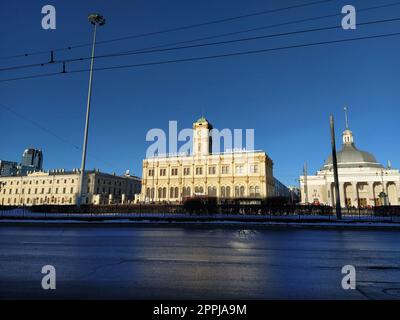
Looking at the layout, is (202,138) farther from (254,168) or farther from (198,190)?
(254,168)

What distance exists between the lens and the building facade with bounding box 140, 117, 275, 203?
68.9 metres

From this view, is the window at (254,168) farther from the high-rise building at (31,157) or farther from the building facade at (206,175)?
the high-rise building at (31,157)

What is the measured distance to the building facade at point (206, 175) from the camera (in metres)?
68.9

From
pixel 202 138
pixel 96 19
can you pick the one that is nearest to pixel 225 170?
pixel 202 138

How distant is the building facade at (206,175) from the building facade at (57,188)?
592 inches

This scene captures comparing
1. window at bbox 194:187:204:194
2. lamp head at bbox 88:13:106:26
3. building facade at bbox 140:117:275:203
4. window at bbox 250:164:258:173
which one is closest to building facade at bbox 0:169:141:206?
building facade at bbox 140:117:275:203

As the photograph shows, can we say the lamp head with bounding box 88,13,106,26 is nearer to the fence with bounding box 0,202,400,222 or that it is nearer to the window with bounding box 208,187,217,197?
the fence with bounding box 0,202,400,222

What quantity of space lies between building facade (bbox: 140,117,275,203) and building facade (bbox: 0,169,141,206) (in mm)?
15045

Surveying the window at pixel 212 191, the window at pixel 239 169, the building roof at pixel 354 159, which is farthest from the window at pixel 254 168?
the building roof at pixel 354 159

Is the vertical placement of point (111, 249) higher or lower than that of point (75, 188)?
lower
